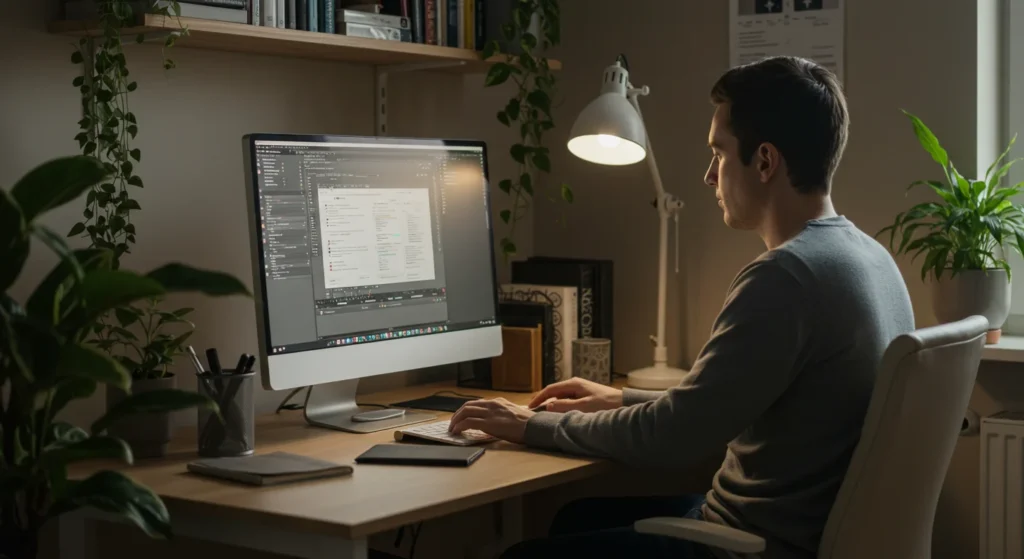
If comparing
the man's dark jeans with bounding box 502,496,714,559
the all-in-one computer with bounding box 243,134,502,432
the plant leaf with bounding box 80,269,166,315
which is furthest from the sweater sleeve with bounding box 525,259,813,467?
the plant leaf with bounding box 80,269,166,315

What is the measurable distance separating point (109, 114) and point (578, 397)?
969mm

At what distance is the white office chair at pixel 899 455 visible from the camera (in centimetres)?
162

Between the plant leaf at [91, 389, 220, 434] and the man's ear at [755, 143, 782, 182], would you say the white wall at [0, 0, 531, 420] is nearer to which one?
the plant leaf at [91, 389, 220, 434]

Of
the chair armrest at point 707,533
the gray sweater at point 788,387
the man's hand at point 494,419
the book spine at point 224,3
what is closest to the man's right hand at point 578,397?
the man's hand at point 494,419

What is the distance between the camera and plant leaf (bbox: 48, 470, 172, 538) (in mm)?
1382

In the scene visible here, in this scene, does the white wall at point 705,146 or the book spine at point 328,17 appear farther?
the white wall at point 705,146

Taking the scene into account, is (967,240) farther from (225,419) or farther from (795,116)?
(225,419)

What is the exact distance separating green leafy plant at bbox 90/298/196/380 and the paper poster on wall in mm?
1379

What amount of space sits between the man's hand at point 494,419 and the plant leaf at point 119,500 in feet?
2.45

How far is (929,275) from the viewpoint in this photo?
256 cm

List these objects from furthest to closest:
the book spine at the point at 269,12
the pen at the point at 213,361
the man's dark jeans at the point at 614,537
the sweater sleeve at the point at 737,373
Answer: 1. the book spine at the point at 269,12
2. the pen at the point at 213,361
3. the man's dark jeans at the point at 614,537
4. the sweater sleeve at the point at 737,373

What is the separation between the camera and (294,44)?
7.47 ft

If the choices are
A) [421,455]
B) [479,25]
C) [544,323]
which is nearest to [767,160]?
[421,455]

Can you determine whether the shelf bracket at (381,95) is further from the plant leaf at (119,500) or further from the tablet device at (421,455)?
the plant leaf at (119,500)
